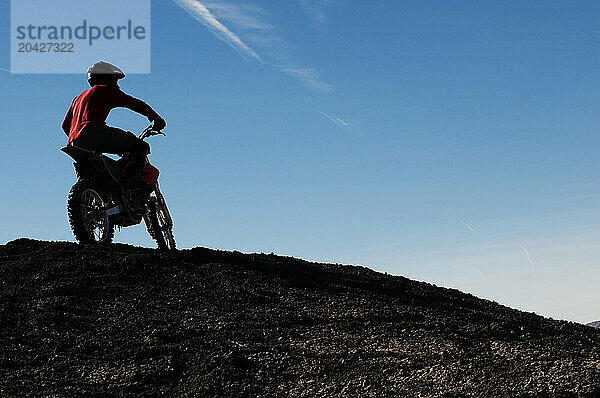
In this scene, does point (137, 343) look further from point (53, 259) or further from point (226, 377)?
point (53, 259)

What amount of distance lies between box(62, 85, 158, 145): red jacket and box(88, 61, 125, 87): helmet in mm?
221

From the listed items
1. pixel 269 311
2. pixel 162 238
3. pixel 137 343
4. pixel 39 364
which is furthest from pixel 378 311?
pixel 162 238

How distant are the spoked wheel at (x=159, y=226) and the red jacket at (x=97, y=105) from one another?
162 centimetres

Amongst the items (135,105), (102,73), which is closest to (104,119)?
(135,105)

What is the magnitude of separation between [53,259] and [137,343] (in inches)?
135

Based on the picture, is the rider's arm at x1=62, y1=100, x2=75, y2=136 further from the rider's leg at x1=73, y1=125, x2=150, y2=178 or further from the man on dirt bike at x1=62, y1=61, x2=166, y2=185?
the rider's leg at x1=73, y1=125, x2=150, y2=178

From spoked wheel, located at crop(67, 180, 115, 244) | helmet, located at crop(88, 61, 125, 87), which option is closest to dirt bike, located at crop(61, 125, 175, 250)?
spoked wheel, located at crop(67, 180, 115, 244)

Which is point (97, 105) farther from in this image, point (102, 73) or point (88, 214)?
point (88, 214)

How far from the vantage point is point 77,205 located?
10398 mm

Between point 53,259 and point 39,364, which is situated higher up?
point 53,259

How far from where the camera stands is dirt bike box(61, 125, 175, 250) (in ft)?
34.5

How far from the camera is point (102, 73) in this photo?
431 inches

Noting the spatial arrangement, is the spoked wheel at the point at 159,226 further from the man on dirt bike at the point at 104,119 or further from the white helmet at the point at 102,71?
the white helmet at the point at 102,71

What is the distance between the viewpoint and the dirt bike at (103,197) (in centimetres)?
1052
